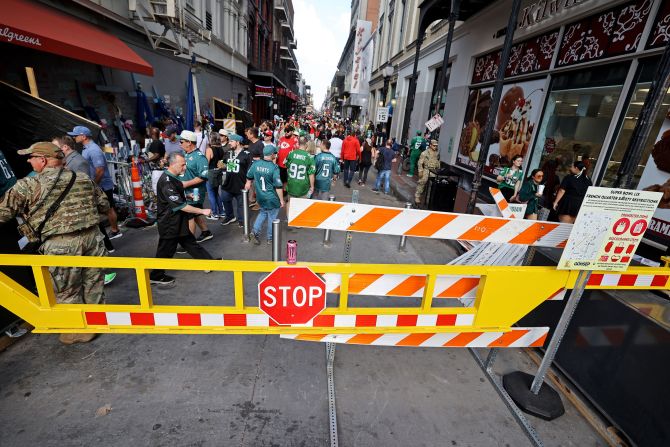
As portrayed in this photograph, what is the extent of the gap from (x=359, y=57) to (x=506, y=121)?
36798 millimetres

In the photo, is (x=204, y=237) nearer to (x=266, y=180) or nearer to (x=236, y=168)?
(x=236, y=168)

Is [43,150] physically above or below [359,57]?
below

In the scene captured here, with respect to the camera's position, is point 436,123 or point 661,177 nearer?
point 661,177

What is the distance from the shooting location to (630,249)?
2.61m

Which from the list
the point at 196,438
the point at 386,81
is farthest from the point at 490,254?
the point at 386,81

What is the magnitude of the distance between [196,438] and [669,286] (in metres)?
4.37

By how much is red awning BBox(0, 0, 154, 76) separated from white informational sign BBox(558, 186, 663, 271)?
8.41 metres

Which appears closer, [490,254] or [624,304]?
[624,304]

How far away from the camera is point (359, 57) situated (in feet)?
139

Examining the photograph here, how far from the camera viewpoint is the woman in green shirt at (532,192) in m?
7.08

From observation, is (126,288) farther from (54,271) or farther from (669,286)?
(669,286)

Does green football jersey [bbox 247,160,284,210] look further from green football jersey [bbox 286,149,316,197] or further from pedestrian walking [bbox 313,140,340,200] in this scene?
pedestrian walking [bbox 313,140,340,200]

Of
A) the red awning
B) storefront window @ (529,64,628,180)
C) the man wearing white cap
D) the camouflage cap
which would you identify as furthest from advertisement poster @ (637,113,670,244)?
the red awning

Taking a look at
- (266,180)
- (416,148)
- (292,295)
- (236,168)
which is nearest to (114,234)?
Result: (236,168)
